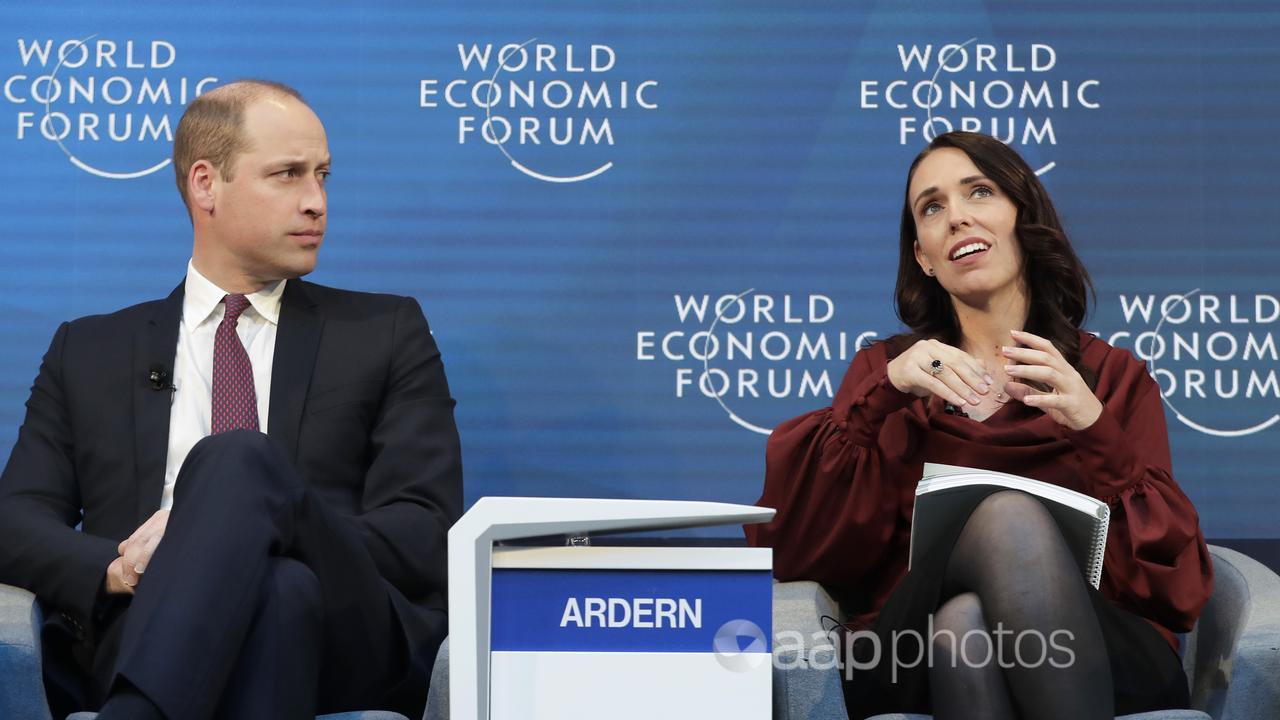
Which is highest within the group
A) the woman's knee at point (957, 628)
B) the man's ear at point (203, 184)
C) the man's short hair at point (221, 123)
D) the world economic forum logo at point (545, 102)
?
the world economic forum logo at point (545, 102)

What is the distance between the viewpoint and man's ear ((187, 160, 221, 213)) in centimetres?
305

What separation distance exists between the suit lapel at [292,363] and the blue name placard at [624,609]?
0.96 m

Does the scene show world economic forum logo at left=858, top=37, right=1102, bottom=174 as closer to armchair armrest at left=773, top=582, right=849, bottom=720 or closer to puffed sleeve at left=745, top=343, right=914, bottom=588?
puffed sleeve at left=745, top=343, right=914, bottom=588

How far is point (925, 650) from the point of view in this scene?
2.40 metres

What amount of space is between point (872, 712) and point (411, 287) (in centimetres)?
171

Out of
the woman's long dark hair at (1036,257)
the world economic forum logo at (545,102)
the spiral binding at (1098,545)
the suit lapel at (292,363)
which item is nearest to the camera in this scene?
the spiral binding at (1098,545)

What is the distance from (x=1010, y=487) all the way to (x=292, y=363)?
141 cm

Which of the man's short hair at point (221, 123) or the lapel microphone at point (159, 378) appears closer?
the lapel microphone at point (159, 378)

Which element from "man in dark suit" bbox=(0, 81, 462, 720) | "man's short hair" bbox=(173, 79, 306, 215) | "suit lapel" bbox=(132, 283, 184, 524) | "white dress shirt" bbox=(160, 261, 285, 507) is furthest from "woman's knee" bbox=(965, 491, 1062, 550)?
"man's short hair" bbox=(173, 79, 306, 215)

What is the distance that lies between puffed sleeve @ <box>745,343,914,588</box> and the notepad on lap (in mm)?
298

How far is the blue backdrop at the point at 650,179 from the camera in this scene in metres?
3.58

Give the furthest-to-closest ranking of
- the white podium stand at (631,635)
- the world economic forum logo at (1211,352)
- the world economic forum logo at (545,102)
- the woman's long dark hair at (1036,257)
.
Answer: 1. the world economic forum logo at (545,102)
2. the world economic forum logo at (1211,352)
3. the woman's long dark hair at (1036,257)
4. the white podium stand at (631,635)

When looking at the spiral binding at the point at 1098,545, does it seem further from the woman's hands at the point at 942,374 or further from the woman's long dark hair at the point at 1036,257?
the woman's long dark hair at the point at 1036,257

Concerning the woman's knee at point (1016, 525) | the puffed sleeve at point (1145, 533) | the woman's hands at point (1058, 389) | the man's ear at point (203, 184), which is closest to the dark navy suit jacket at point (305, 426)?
the man's ear at point (203, 184)
